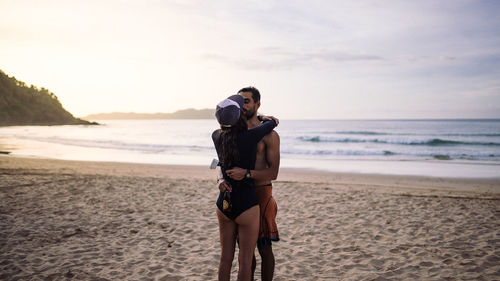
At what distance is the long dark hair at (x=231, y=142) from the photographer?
7.38 feet

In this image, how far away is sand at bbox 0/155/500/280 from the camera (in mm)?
3957

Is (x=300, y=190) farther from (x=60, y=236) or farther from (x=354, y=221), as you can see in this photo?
(x=60, y=236)

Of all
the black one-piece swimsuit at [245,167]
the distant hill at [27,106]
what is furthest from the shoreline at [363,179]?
the distant hill at [27,106]

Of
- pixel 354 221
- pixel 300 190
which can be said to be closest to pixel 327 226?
pixel 354 221

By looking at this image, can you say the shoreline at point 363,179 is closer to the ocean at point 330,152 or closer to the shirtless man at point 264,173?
the ocean at point 330,152

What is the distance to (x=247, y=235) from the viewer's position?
7.82 ft

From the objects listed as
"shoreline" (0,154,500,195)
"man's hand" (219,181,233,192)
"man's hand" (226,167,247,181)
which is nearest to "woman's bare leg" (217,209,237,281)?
"man's hand" (219,181,233,192)

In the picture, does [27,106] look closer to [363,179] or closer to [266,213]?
[363,179]

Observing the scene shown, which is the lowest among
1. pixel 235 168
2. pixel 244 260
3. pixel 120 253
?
pixel 120 253

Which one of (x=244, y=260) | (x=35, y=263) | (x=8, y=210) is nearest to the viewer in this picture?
(x=244, y=260)

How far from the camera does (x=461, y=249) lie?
15.0 ft

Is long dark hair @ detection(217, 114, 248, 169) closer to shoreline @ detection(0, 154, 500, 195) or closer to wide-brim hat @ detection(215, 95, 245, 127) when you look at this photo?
wide-brim hat @ detection(215, 95, 245, 127)

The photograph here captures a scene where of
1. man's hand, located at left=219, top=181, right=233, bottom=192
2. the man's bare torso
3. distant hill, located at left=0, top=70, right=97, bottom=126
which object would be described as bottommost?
man's hand, located at left=219, top=181, right=233, bottom=192

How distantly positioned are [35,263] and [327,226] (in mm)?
4729
